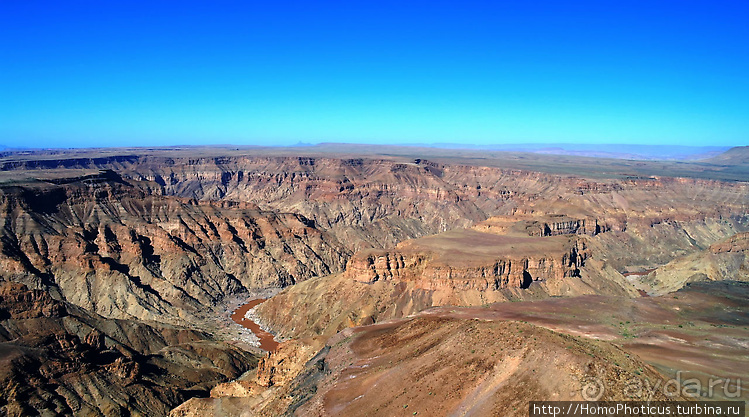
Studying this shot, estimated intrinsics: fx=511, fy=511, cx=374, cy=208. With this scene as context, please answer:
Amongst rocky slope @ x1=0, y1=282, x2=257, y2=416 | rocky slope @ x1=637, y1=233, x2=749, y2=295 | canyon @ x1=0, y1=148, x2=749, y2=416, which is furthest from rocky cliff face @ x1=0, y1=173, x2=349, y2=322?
rocky slope @ x1=637, y1=233, x2=749, y2=295

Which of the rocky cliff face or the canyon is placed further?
the rocky cliff face

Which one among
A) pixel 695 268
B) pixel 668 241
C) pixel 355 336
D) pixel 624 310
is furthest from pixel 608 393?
pixel 668 241

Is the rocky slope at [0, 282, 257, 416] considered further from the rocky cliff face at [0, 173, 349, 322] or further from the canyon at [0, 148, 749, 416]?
the rocky cliff face at [0, 173, 349, 322]

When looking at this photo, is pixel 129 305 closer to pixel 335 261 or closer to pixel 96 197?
pixel 96 197

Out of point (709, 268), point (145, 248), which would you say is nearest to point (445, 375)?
point (145, 248)

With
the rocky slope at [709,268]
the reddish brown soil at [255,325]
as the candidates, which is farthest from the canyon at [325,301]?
the reddish brown soil at [255,325]

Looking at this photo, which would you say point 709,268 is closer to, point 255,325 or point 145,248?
point 255,325
